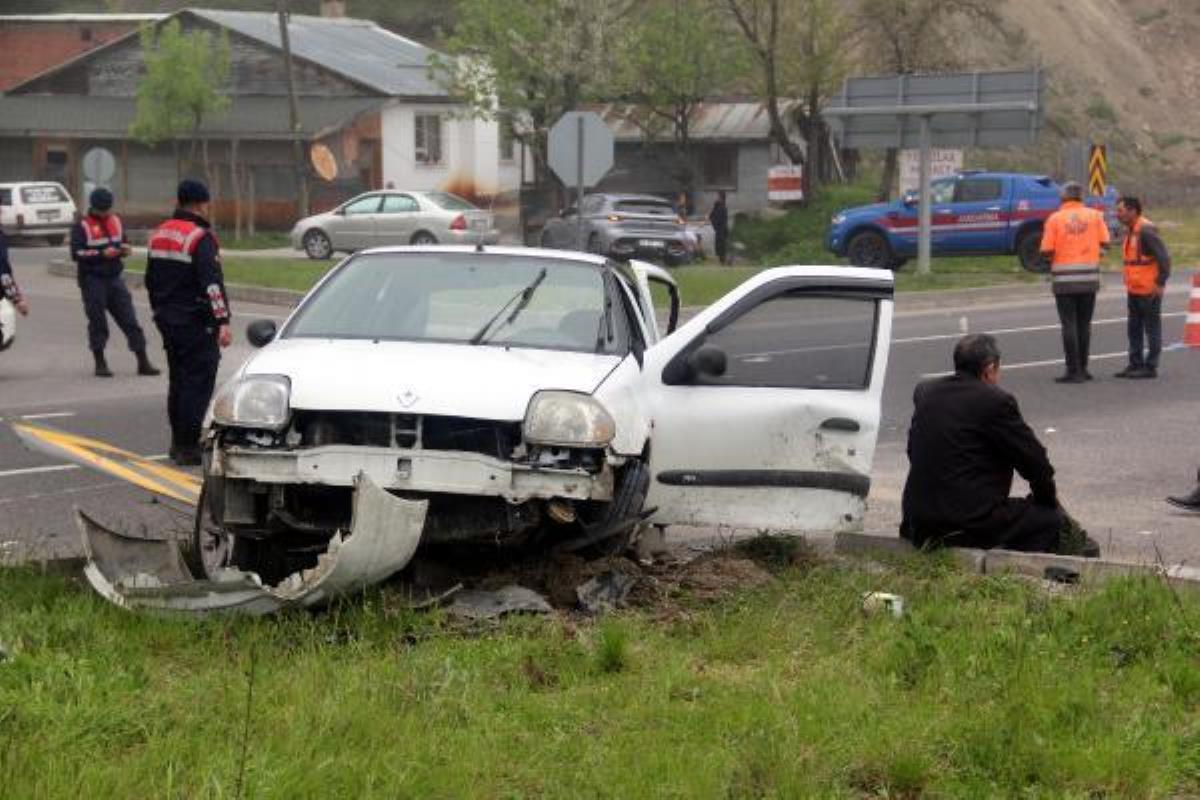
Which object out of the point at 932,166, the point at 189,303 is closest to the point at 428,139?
the point at 932,166

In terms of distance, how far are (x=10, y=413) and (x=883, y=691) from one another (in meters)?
11.8

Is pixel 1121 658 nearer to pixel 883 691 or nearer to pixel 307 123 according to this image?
pixel 883 691

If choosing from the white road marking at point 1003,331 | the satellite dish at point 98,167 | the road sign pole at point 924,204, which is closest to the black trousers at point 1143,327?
the white road marking at point 1003,331

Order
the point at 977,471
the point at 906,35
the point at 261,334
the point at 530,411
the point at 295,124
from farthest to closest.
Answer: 1. the point at 295,124
2. the point at 906,35
3. the point at 261,334
4. the point at 977,471
5. the point at 530,411

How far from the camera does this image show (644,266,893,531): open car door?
876 centimetres

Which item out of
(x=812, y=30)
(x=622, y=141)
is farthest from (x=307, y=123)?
(x=812, y=30)

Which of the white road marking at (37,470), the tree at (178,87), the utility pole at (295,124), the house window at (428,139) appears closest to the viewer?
the white road marking at (37,470)

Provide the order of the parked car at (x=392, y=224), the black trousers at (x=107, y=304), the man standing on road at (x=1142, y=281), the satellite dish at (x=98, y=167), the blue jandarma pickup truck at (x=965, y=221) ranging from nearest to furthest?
1. the man standing on road at (x=1142, y=281)
2. the black trousers at (x=107, y=304)
3. the blue jandarma pickup truck at (x=965, y=221)
4. the satellite dish at (x=98, y=167)
5. the parked car at (x=392, y=224)

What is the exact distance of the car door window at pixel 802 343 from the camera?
889 centimetres

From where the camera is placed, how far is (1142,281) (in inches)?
720

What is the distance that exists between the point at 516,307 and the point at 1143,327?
36.4 feet

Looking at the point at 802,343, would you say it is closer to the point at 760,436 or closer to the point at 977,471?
the point at 760,436

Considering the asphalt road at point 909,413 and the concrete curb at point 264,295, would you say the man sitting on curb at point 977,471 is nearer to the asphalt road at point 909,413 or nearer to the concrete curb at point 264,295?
the asphalt road at point 909,413

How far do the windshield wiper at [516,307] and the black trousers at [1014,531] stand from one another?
204 cm
